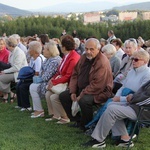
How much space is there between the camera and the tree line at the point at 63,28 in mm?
30000

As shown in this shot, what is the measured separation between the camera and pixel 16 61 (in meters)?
7.26

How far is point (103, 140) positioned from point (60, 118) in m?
1.67

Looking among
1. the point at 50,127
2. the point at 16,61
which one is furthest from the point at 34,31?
the point at 50,127

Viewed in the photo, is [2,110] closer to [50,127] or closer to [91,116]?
[50,127]

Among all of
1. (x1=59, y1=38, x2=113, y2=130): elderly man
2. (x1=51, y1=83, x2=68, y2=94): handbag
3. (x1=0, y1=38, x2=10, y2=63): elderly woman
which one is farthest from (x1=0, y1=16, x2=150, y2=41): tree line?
(x1=59, y1=38, x2=113, y2=130): elderly man

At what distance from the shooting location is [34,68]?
264 inches

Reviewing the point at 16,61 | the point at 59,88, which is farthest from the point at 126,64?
the point at 16,61

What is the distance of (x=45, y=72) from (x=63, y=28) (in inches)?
1047

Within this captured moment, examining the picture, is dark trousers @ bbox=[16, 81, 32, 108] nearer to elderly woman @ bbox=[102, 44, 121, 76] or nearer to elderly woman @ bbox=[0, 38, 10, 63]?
elderly woman @ bbox=[0, 38, 10, 63]

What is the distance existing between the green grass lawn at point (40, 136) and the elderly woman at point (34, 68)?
59cm

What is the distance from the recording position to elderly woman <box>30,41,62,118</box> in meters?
6.05

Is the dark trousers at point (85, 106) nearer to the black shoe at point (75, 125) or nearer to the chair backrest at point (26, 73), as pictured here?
the black shoe at point (75, 125)

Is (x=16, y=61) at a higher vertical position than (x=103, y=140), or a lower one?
higher

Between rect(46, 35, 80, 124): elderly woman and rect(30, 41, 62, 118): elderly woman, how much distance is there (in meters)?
0.14
